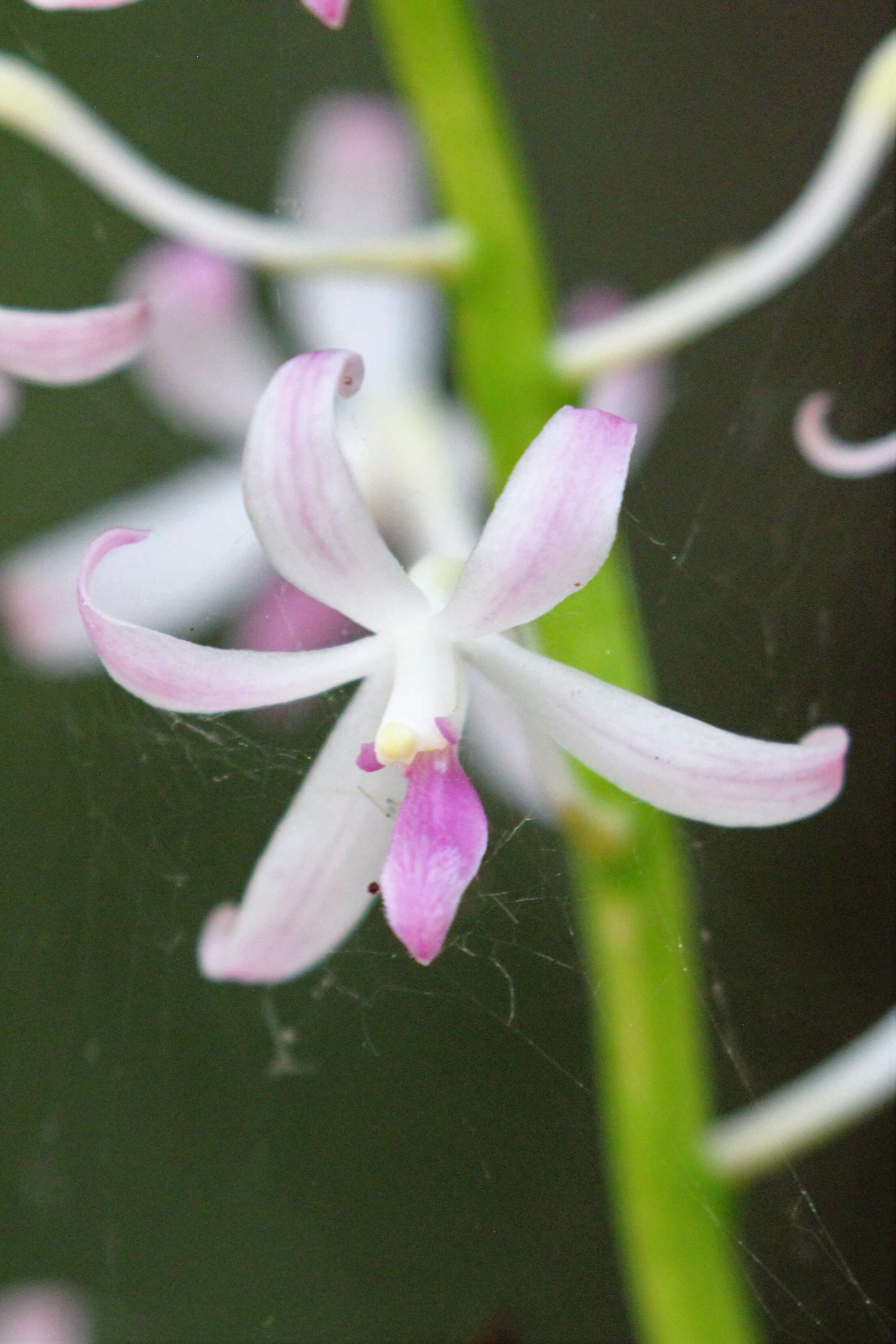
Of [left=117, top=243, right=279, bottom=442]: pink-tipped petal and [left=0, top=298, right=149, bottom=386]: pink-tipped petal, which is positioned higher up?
[left=117, top=243, right=279, bottom=442]: pink-tipped petal

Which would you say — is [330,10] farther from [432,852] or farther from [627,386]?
[627,386]

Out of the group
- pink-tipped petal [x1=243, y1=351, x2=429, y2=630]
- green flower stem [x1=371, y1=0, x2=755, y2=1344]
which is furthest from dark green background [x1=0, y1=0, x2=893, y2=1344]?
pink-tipped petal [x1=243, y1=351, x2=429, y2=630]

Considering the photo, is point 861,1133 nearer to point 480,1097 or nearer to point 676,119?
point 480,1097

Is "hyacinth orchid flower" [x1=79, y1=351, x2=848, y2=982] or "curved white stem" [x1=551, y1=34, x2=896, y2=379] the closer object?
"hyacinth orchid flower" [x1=79, y1=351, x2=848, y2=982]

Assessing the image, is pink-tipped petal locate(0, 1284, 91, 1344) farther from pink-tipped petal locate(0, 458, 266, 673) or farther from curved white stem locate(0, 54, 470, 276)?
curved white stem locate(0, 54, 470, 276)

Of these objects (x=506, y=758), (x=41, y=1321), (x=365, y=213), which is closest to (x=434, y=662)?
(x=506, y=758)

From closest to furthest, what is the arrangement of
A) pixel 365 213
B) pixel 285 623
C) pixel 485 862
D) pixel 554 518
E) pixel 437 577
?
pixel 554 518
pixel 437 577
pixel 485 862
pixel 285 623
pixel 365 213

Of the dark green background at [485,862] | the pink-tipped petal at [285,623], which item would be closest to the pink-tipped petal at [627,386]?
the dark green background at [485,862]

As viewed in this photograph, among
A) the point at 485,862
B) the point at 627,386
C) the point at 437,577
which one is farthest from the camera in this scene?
the point at 627,386
